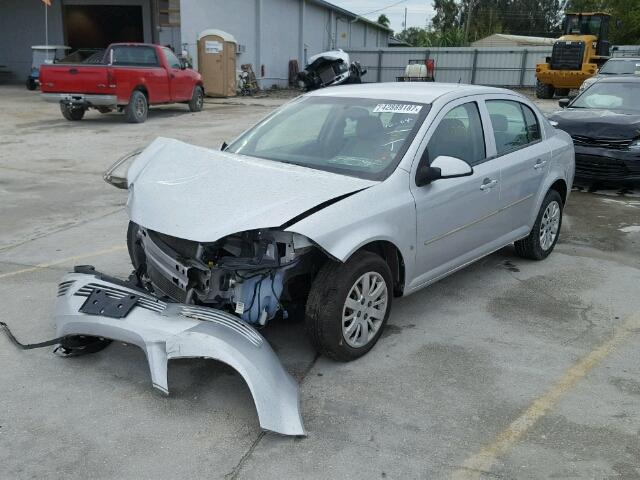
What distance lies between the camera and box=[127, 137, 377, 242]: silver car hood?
3350 mm

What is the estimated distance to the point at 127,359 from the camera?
3830mm

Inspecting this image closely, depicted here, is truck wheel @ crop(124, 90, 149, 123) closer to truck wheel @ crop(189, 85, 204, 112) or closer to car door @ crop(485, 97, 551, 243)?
truck wheel @ crop(189, 85, 204, 112)

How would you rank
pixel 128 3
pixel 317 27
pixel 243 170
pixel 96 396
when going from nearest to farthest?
pixel 96 396, pixel 243 170, pixel 128 3, pixel 317 27

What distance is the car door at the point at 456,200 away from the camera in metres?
4.20

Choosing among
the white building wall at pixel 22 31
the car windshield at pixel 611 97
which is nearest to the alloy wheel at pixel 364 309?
the car windshield at pixel 611 97

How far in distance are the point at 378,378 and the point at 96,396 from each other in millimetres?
1611

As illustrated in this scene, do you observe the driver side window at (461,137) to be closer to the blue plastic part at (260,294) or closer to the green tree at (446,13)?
the blue plastic part at (260,294)

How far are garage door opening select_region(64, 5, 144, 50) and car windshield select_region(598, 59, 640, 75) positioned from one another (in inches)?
811

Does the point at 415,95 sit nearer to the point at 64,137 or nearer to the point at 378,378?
the point at 378,378

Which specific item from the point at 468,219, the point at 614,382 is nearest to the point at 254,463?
the point at 614,382

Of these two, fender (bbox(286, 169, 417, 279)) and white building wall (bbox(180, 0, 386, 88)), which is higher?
white building wall (bbox(180, 0, 386, 88))

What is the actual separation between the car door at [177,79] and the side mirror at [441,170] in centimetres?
1399

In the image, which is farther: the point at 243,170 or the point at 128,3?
the point at 128,3

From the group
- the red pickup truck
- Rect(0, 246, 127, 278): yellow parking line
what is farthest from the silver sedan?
the red pickup truck
